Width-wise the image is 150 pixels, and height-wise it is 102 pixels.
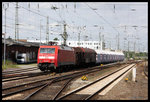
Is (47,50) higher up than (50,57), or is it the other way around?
(47,50)

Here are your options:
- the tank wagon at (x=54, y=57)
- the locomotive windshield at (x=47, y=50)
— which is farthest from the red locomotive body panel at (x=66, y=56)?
the locomotive windshield at (x=47, y=50)

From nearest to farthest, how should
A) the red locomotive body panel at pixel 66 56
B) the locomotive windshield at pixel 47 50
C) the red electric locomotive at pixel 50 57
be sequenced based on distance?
the red electric locomotive at pixel 50 57 < the locomotive windshield at pixel 47 50 < the red locomotive body panel at pixel 66 56

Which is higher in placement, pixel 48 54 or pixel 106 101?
pixel 48 54

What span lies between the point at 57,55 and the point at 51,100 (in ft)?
43.7

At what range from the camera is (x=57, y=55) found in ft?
73.8

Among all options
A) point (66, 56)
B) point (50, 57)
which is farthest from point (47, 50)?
point (66, 56)

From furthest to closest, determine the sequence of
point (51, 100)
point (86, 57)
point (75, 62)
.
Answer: point (86, 57), point (75, 62), point (51, 100)

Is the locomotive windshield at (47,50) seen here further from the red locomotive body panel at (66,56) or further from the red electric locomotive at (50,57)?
the red locomotive body panel at (66,56)

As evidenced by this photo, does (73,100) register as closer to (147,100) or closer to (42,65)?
(147,100)

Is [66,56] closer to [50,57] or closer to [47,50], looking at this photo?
[47,50]

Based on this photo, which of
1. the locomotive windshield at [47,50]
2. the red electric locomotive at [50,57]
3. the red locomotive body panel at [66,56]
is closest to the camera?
the red electric locomotive at [50,57]

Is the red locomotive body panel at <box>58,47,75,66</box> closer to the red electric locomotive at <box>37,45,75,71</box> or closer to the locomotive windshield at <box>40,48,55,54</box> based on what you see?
the red electric locomotive at <box>37,45,75,71</box>

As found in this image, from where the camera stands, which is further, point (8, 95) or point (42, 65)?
point (42, 65)

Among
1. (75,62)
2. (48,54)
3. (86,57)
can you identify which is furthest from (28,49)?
(48,54)
